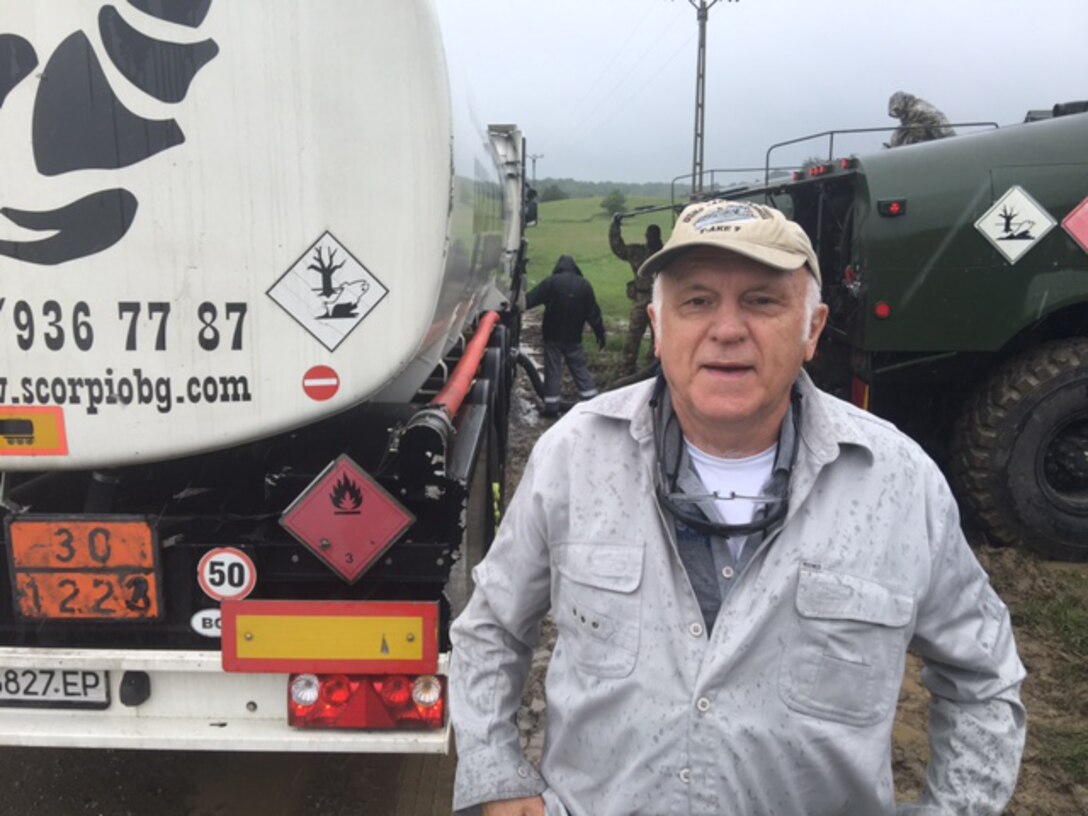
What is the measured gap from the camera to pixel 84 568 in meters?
2.41

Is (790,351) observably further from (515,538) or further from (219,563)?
(219,563)

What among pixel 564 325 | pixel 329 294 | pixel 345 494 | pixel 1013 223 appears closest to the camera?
pixel 329 294

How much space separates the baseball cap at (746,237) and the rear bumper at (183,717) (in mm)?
1436

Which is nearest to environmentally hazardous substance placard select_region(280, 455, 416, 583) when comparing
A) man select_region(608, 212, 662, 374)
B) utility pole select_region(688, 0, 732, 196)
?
man select_region(608, 212, 662, 374)

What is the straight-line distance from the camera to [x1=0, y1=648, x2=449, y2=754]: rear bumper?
2.48 m

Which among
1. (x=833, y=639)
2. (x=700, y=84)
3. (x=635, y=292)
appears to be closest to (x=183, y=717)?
(x=833, y=639)

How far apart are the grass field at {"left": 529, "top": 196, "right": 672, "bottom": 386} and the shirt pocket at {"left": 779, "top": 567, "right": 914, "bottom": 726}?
31.3ft

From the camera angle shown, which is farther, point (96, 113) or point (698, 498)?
point (96, 113)

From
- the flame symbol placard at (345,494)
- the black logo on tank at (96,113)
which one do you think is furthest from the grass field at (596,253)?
the black logo on tank at (96,113)

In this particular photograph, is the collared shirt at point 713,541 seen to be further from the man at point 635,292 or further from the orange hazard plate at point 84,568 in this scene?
the man at point 635,292

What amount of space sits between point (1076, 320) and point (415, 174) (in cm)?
452

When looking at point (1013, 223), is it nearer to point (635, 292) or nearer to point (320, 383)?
point (320, 383)

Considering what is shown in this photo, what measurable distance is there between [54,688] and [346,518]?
1.02 metres

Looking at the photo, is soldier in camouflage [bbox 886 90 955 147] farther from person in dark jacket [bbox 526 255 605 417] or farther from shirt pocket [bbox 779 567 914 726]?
shirt pocket [bbox 779 567 914 726]
